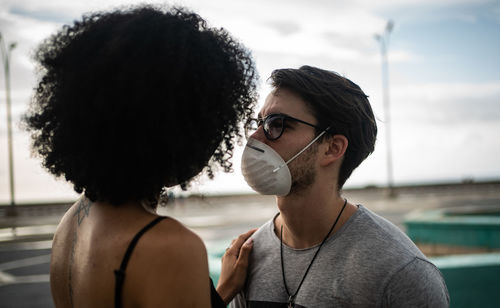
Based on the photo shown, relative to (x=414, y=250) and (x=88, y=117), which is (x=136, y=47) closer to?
(x=88, y=117)

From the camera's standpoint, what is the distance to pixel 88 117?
1.36 metres

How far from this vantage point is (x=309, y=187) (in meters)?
2.30

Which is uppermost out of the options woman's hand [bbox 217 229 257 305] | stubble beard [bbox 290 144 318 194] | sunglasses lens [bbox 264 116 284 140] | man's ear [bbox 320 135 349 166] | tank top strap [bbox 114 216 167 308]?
sunglasses lens [bbox 264 116 284 140]

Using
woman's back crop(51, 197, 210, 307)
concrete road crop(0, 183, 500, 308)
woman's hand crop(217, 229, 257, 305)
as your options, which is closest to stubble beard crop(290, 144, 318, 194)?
woman's hand crop(217, 229, 257, 305)

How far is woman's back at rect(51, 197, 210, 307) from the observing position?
1.22 metres

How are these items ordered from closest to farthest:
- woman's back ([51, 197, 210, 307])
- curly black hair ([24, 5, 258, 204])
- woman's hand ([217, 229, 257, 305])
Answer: woman's back ([51, 197, 210, 307]) < curly black hair ([24, 5, 258, 204]) < woman's hand ([217, 229, 257, 305])

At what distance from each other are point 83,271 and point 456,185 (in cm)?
3683

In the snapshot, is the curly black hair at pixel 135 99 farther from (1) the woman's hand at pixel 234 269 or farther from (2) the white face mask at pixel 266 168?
(1) the woman's hand at pixel 234 269

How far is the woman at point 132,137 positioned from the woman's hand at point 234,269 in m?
0.92

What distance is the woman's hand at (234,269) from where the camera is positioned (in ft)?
7.25

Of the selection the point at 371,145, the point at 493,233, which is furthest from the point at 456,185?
the point at 371,145

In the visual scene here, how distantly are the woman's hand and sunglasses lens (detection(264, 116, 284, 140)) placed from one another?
0.66m

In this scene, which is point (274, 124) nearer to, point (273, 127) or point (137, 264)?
point (273, 127)

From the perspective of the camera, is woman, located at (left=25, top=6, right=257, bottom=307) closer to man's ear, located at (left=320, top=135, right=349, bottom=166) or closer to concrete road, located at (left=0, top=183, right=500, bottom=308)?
concrete road, located at (left=0, top=183, right=500, bottom=308)
